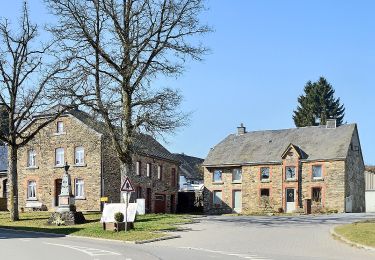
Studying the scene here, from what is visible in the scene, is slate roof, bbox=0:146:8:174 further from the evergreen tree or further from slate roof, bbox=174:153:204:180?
the evergreen tree

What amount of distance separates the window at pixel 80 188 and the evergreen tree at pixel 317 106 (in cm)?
4876

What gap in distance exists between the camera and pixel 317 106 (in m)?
91.2

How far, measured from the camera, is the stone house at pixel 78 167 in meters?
49.0

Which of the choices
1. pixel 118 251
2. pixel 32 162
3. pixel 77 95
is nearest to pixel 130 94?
pixel 77 95

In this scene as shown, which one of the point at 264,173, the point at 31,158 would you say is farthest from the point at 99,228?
the point at 264,173

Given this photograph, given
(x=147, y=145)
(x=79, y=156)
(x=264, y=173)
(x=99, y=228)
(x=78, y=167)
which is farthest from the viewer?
(x=264, y=173)

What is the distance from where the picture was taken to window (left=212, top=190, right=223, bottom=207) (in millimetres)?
57875

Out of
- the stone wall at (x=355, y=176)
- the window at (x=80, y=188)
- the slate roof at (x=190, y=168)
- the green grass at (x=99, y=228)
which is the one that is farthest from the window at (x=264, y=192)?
the slate roof at (x=190, y=168)

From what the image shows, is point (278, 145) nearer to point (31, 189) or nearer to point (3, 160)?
point (31, 189)

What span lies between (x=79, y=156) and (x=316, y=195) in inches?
855

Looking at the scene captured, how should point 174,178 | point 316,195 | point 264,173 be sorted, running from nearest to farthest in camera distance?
1. point 316,195
2. point 264,173
3. point 174,178

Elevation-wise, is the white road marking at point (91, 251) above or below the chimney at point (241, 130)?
below

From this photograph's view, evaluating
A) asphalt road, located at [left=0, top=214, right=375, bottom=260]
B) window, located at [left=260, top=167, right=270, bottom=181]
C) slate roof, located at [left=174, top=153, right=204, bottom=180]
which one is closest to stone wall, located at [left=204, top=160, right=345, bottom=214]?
window, located at [left=260, top=167, right=270, bottom=181]

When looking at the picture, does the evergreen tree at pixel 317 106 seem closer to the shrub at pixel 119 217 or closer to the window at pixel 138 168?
the window at pixel 138 168
